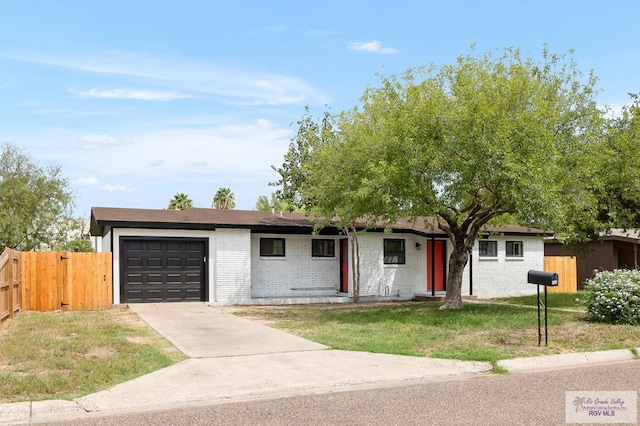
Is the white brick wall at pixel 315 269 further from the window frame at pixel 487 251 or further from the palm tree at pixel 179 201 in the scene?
the palm tree at pixel 179 201

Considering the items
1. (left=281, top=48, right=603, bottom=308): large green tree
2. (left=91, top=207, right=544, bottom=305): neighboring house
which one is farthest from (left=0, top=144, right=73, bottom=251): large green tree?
(left=281, top=48, right=603, bottom=308): large green tree

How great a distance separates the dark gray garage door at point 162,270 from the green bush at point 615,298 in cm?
1241

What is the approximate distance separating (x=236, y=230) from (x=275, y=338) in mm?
9701

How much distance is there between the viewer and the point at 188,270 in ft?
70.9

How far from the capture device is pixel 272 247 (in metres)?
23.7

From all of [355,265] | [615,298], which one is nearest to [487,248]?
[355,265]

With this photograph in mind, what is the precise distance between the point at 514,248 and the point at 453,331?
49.9ft

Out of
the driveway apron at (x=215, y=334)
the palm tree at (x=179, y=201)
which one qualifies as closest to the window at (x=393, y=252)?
the driveway apron at (x=215, y=334)

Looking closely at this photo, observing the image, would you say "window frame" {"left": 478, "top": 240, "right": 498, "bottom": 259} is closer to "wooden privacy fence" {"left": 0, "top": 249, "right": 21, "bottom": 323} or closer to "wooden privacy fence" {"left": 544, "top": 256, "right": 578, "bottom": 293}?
"wooden privacy fence" {"left": 544, "top": 256, "right": 578, "bottom": 293}

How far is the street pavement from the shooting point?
7.56 m

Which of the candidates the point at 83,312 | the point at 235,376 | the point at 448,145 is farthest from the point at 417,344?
the point at 83,312

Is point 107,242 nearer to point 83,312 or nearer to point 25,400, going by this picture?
point 83,312

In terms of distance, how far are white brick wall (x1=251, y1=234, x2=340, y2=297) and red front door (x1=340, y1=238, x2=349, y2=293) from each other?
0.53 feet

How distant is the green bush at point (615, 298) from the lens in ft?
46.7
